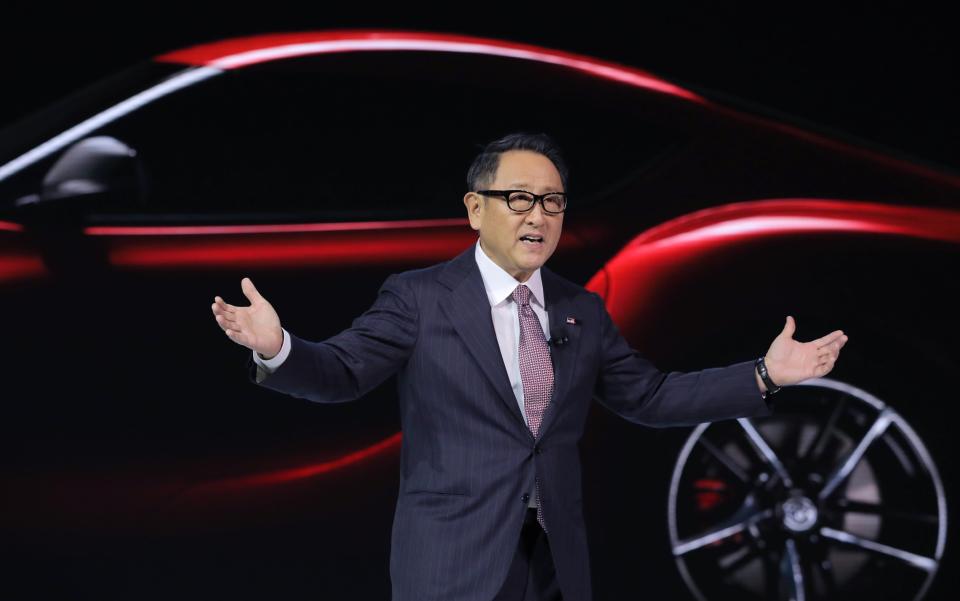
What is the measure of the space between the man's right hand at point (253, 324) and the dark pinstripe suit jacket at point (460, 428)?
0.06m

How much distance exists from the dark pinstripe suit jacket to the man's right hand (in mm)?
55

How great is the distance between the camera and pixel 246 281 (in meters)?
1.35

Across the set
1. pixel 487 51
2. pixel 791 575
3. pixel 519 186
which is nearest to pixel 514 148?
pixel 519 186

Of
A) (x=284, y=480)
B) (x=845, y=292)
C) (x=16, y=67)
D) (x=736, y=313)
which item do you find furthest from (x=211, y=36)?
(x=845, y=292)

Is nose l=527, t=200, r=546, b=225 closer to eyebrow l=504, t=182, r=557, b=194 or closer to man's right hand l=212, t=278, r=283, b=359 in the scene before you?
eyebrow l=504, t=182, r=557, b=194

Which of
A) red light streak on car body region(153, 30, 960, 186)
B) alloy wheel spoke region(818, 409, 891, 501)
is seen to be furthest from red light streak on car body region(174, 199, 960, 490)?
alloy wheel spoke region(818, 409, 891, 501)

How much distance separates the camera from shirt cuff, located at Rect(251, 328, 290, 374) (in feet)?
4.43

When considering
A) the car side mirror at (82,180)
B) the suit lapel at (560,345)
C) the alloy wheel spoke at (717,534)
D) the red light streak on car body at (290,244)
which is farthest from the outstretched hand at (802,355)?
the car side mirror at (82,180)

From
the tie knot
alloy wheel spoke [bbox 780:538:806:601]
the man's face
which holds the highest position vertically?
the man's face

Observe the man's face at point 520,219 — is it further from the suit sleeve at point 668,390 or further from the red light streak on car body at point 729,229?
the red light streak on car body at point 729,229

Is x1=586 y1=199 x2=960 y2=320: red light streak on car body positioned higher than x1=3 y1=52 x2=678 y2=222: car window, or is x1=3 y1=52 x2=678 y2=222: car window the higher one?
x1=3 y1=52 x2=678 y2=222: car window

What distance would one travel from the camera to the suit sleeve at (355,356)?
54.0 inches

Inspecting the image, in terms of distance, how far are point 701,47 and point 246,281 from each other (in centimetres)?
178

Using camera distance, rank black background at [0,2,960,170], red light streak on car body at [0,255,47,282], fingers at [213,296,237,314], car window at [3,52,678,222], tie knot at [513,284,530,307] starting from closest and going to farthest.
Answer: fingers at [213,296,237,314] → tie knot at [513,284,530,307] → red light streak on car body at [0,255,47,282] → car window at [3,52,678,222] → black background at [0,2,960,170]
